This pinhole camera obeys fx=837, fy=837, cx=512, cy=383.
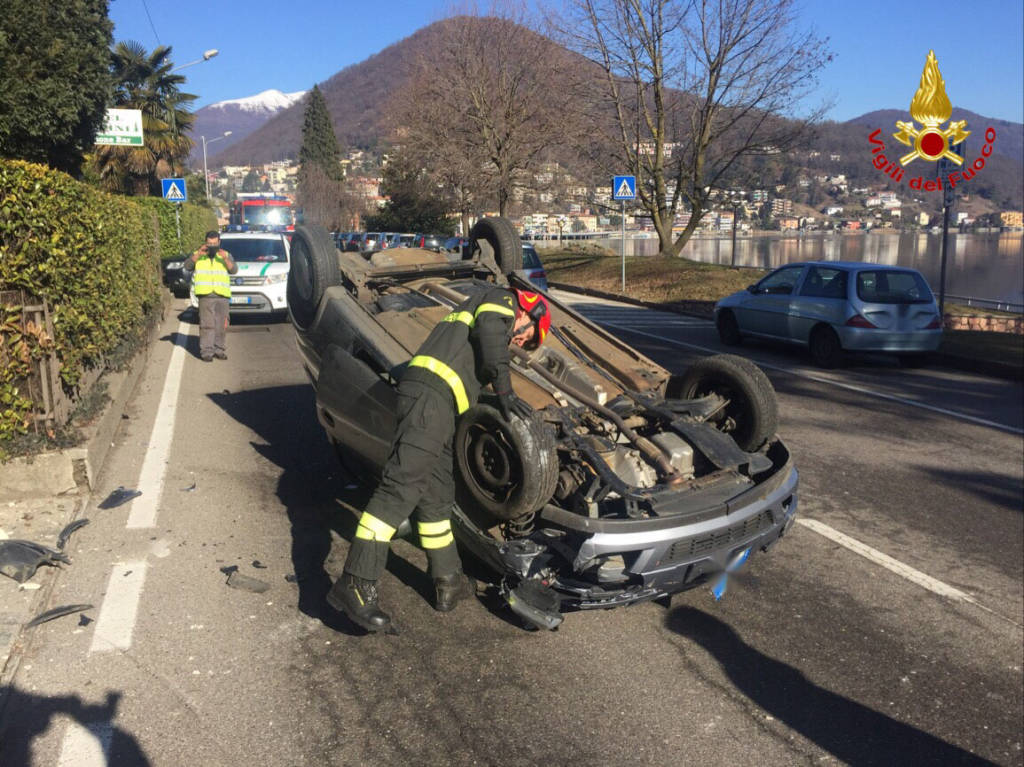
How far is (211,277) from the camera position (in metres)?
11.5

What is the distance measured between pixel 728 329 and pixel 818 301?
2.13 meters

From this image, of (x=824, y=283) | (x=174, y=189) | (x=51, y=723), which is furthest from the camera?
(x=174, y=189)

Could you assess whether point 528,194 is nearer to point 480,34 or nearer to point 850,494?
point 480,34

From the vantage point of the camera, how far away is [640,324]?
1759 cm

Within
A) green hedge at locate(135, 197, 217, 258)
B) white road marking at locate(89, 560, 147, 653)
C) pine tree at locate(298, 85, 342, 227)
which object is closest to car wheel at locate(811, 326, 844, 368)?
white road marking at locate(89, 560, 147, 653)

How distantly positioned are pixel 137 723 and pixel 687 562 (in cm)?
241

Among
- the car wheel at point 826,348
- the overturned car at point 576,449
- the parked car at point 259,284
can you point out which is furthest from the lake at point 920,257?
the overturned car at point 576,449

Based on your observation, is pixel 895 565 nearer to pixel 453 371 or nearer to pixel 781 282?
pixel 453 371

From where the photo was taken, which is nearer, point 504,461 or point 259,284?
point 504,461

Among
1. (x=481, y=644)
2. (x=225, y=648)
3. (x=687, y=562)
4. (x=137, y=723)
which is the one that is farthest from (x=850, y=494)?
(x=137, y=723)

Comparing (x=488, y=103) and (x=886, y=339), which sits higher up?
(x=488, y=103)

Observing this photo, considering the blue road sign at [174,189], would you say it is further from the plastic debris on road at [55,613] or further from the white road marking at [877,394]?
the plastic debris on road at [55,613]

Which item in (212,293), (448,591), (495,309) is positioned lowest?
(448,591)

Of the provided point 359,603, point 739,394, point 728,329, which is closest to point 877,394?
point 728,329
